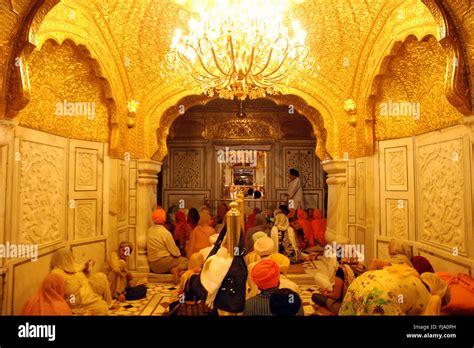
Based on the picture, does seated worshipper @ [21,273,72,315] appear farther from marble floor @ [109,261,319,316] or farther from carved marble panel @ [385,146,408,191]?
carved marble panel @ [385,146,408,191]

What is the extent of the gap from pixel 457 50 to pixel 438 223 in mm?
2126

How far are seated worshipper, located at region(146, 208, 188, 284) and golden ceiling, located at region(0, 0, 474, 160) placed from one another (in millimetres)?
1437

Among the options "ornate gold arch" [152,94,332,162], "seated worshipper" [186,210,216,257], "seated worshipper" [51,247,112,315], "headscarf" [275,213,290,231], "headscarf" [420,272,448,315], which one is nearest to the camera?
"headscarf" [420,272,448,315]

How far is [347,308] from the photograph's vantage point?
2811 mm

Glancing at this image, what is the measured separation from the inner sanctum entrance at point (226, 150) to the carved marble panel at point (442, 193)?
183 inches

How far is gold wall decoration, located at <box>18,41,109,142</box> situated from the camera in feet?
12.6

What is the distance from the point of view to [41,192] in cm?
389

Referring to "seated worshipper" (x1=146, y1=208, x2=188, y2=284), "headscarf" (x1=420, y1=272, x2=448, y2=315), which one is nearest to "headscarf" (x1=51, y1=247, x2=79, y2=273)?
"seated worshipper" (x1=146, y1=208, x2=188, y2=284)

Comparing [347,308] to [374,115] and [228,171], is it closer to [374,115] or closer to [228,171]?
[374,115]

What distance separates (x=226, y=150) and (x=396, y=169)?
5130mm

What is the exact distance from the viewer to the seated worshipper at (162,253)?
526 centimetres

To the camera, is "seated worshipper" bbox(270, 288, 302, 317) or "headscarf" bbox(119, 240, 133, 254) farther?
"headscarf" bbox(119, 240, 133, 254)

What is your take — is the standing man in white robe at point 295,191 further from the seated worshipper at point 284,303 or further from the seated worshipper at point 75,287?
the seated worshipper at point 284,303
